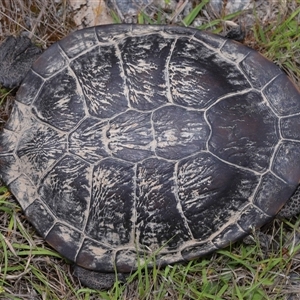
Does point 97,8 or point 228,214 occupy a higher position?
point 97,8

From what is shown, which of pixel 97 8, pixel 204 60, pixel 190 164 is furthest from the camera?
pixel 97 8

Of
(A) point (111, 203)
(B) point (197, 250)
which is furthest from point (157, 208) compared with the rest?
(B) point (197, 250)

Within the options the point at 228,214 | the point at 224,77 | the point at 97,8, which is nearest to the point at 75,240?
the point at 228,214

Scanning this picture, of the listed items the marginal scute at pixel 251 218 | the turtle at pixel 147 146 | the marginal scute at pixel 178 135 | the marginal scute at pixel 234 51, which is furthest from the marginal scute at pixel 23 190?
the marginal scute at pixel 234 51

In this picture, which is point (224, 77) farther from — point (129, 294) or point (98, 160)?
point (129, 294)

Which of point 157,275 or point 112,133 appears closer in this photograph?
point 112,133

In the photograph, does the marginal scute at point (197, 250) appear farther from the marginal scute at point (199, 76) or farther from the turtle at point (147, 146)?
the marginal scute at point (199, 76)

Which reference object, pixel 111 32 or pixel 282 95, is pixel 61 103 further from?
pixel 282 95

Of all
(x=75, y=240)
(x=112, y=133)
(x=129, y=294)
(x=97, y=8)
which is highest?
(x=97, y=8)
